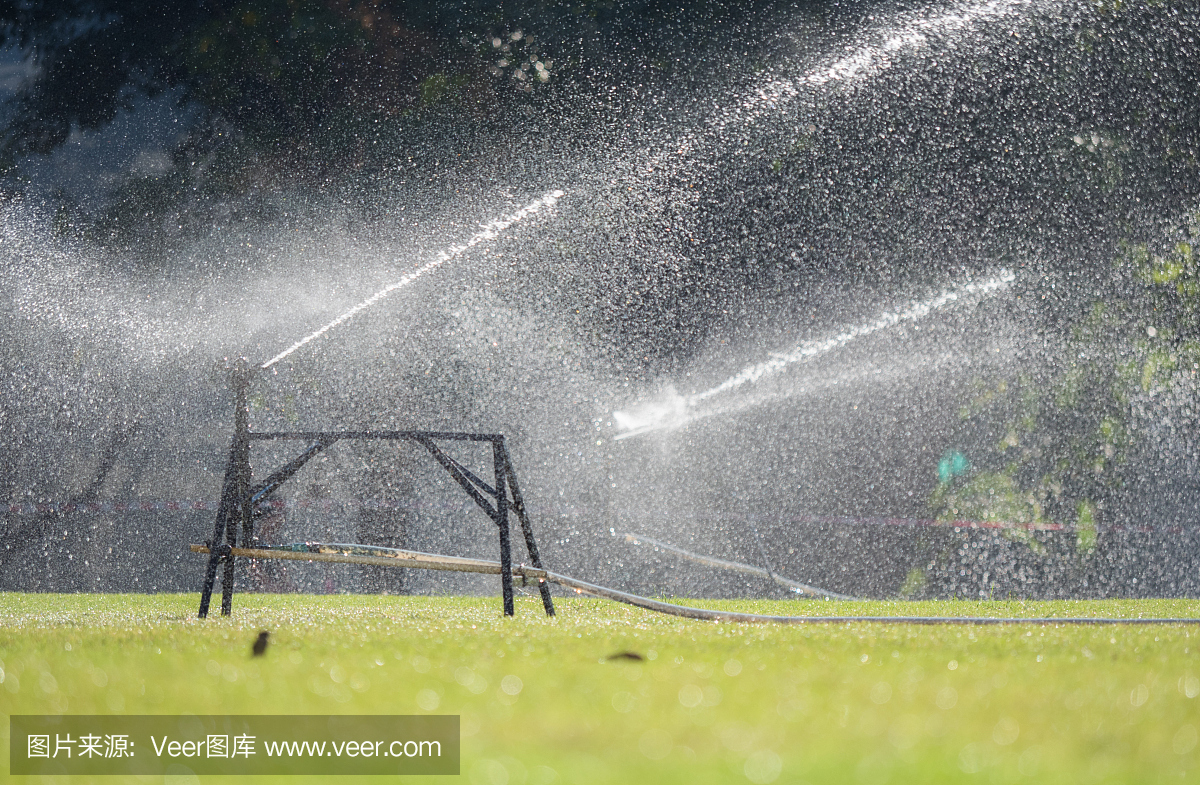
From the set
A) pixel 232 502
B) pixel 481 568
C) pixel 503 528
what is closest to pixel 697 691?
pixel 503 528

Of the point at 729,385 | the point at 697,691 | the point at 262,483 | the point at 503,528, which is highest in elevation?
the point at 729,385

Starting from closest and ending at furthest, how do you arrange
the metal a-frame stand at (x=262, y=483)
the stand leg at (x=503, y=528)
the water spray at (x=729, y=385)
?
the metal a-frame stand at (x=262, y=483) < the stand leg at (x=503, y=528) < the water spray at (x=729, y=385)

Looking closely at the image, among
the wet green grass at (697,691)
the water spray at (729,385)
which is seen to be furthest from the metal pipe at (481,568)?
the water spray at (729,385)

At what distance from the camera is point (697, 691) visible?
2.64 meters

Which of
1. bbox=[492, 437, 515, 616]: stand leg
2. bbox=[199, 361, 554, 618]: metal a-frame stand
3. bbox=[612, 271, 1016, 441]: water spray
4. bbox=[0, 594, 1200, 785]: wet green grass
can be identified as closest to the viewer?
bbox=[0, 594, 1200, 785]: wet green grass

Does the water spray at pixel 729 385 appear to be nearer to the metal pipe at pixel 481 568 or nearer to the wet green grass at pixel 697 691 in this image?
the metal pipe at pixel 481 568

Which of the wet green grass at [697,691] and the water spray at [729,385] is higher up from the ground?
the water spray at [729,385]

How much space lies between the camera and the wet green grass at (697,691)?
72.8 inches

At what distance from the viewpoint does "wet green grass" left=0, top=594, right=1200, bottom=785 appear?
1.85 m

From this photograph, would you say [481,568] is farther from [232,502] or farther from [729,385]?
[729,385]

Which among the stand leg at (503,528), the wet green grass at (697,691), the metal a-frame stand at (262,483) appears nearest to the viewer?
the wet green grass at (697,691)

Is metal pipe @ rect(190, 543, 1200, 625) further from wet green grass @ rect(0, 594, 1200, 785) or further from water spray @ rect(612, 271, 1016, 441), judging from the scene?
water spray @ rect(612, 271, 1016, 441)

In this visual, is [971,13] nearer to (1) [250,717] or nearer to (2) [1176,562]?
(2) [1176,562]

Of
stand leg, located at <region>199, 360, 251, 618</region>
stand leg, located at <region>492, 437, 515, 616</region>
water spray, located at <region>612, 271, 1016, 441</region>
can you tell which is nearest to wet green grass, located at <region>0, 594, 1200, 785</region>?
stand leg, located at <region>199, 360, 251, 618</region>
